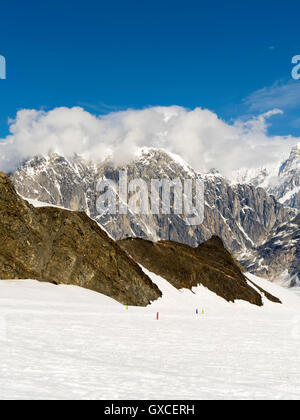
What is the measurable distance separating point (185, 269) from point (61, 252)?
30552 millimetres

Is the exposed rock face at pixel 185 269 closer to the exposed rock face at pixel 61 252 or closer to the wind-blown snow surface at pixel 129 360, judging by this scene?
the exposed rock face at pixel 61 252

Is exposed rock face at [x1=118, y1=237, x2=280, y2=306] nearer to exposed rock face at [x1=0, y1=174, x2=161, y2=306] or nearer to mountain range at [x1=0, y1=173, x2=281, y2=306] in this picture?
mountain range at [x1=0, y1=173, x2=281, y2=306]

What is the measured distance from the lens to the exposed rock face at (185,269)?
71.9 metres

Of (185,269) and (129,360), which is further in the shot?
(185,269)

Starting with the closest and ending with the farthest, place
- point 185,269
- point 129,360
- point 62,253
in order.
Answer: point 129,360 < point 62,253 < point 185,269

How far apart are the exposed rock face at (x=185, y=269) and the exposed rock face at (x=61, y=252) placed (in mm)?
15251

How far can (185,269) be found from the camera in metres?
74.0

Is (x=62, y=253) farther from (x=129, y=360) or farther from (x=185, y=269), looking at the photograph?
(x=129, y=360)

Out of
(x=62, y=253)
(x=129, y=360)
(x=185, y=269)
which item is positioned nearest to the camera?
(x=129, y=360)

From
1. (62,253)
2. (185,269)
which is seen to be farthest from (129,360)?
(185,269)

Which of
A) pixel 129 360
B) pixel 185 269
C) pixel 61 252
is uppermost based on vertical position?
pixel 185 269

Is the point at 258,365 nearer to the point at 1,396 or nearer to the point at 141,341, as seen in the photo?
the point at 141,341
